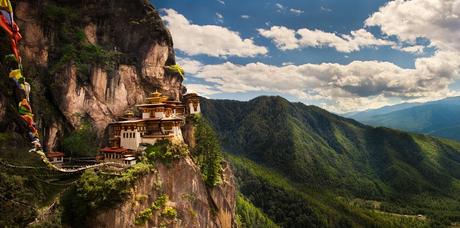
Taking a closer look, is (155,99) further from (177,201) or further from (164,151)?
(177,201)

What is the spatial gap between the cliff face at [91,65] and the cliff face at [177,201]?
17.0m

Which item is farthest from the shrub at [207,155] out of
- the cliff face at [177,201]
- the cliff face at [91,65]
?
the cliff face at [91,65]

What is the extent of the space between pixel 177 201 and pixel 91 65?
104ft

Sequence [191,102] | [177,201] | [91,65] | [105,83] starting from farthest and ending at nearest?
[191,102], [105,83], [91,65], [177,201]

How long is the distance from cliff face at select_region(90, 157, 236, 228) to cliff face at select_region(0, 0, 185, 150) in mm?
17008

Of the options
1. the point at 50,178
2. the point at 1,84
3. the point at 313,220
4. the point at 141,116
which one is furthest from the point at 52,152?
the point at 313,220

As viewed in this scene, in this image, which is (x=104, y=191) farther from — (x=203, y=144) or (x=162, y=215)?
(x=203, y=144)

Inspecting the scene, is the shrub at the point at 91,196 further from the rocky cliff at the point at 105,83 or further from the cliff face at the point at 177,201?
the cliff face at the point at 177,201

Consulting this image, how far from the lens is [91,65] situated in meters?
63.4

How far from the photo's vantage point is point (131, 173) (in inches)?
1925

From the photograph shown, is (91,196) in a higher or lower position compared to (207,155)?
lower

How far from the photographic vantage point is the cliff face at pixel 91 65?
57.2 metres

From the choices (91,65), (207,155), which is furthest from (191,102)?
(91,65)

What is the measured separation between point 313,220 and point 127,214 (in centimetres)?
12330
